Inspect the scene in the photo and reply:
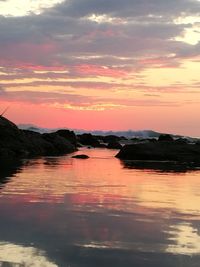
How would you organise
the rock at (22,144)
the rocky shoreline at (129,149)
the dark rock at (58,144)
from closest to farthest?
the rocky shoreline at (129,149) → the rock at (22,144) → the dark rock at (58,144)

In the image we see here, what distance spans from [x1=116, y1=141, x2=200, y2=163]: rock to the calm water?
453 inches

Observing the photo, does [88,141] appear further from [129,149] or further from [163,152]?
[163,152]

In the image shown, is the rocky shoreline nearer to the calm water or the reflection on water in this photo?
the calm water

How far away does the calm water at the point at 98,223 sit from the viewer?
20.9 ft

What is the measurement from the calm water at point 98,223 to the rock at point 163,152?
37.8 feet

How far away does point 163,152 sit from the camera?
26688 mm

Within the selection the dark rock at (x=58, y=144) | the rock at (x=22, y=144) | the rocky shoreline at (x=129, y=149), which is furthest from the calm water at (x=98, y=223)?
the dark rock at (x=58, y=144)

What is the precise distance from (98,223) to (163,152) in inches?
729

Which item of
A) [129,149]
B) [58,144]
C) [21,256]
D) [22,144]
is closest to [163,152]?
[129,149]

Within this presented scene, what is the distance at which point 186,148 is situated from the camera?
27.4m

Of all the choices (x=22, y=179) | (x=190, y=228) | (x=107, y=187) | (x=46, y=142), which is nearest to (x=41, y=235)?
(x=190, y=228)

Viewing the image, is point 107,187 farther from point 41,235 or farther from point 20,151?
point 20,151

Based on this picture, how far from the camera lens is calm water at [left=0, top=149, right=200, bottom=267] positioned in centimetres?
636

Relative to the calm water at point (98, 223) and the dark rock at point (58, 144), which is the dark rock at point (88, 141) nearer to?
the dark rock at point (58, 144)
